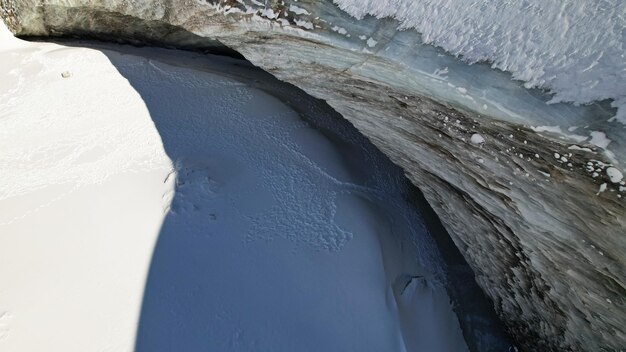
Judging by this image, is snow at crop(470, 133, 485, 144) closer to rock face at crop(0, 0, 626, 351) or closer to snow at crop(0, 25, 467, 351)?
rock face at crop(0, 0, 626, 351)

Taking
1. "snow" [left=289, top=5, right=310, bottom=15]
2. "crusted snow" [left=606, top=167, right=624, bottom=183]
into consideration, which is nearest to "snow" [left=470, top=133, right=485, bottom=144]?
"crusted snow" [left=606, top=167, right=624, bottom=183]

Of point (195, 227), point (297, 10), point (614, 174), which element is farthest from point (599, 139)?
point (195, 227)

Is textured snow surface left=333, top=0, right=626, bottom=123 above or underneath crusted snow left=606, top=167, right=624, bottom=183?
above

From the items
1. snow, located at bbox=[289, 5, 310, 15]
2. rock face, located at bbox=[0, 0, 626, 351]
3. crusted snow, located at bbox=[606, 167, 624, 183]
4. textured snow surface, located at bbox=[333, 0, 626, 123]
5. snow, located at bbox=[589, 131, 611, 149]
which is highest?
textured snow surface, located at bbox=[333, 0, 626, 123]

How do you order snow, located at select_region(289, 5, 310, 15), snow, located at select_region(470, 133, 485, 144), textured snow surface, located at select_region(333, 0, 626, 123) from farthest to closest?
snow, located at select_region(289, 5, 310, 15) < snow, located at select_region(470, 133, 485, 144) < textured snow surface, located at select_region(333, 0, 626, 123)

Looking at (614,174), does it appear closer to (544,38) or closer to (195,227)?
(544,38)
